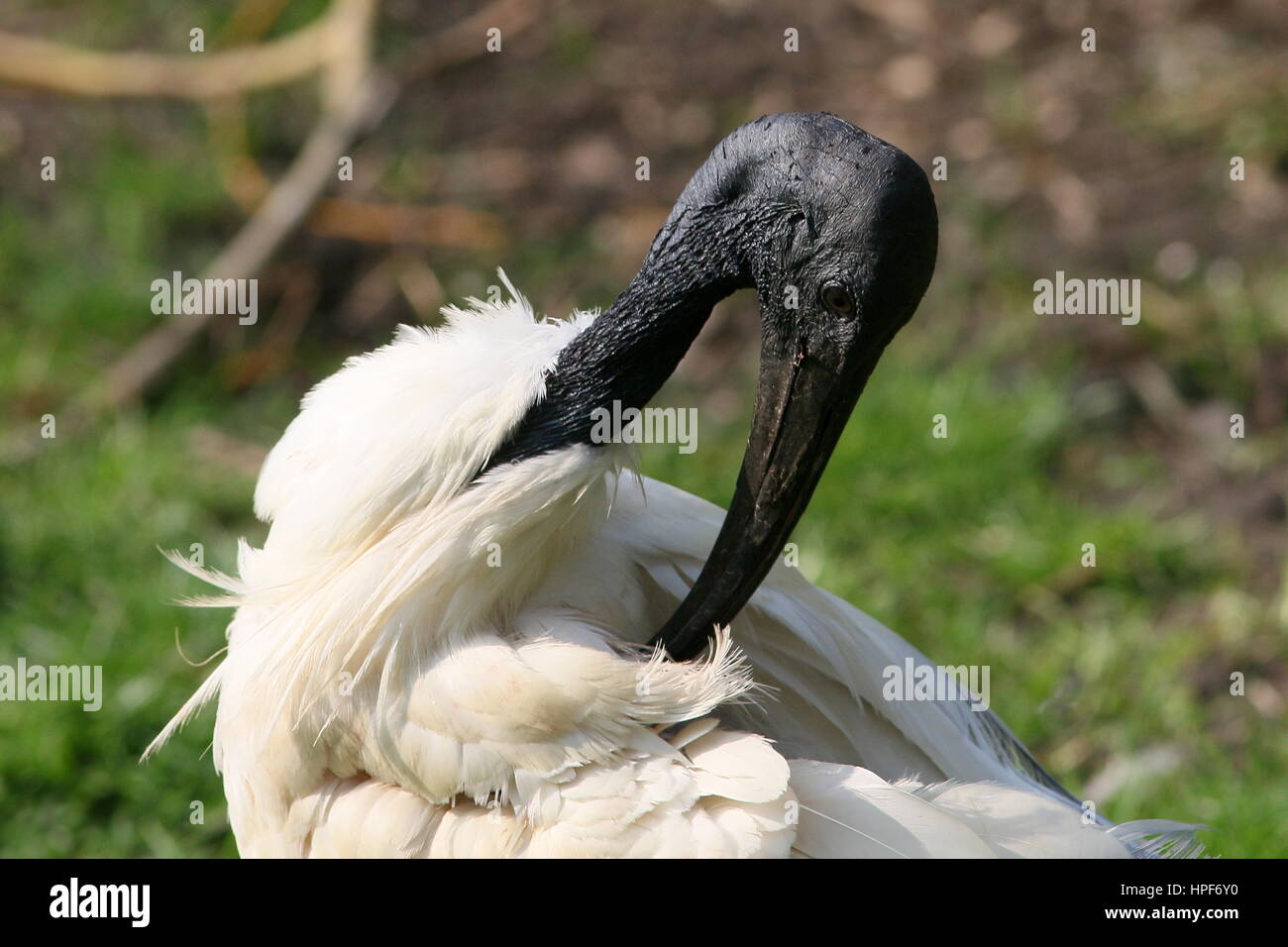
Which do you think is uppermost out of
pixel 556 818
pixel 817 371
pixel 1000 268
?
pixel 1000 268

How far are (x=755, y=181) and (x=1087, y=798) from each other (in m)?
2.11

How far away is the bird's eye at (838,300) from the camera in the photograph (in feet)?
7.94

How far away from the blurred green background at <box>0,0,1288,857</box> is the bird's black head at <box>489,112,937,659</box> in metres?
1.66

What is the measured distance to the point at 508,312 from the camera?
2699 mm

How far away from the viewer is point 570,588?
2641mm

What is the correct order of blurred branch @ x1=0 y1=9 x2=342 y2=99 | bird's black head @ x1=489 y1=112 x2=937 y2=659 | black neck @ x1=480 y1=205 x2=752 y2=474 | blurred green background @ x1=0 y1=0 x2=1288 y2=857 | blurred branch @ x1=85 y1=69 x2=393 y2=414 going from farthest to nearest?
blurred branch @ x1=0 y1=9 x2=342 y2=99 < blurred branch @ x1=85 y1=69 x2=393 y2=414 < blurred green background @ x1=0 y1=0 x2=1288 y2=857 < black neck @ x1=480 y1=205 x2=752 y2=474 < bird's black head @ x1=489 y1=112 x2=937 y2=659

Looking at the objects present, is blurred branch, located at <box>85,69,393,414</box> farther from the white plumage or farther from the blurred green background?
the white plumage

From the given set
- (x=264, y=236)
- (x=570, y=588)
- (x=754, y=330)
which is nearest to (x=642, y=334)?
(x=570, y=588)

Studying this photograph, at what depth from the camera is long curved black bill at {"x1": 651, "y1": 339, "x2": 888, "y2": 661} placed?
100 inches

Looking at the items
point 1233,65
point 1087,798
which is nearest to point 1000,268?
point 1233,65

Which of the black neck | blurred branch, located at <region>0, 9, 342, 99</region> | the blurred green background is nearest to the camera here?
the black neck

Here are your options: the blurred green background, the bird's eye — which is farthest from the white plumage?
the blurred green background
